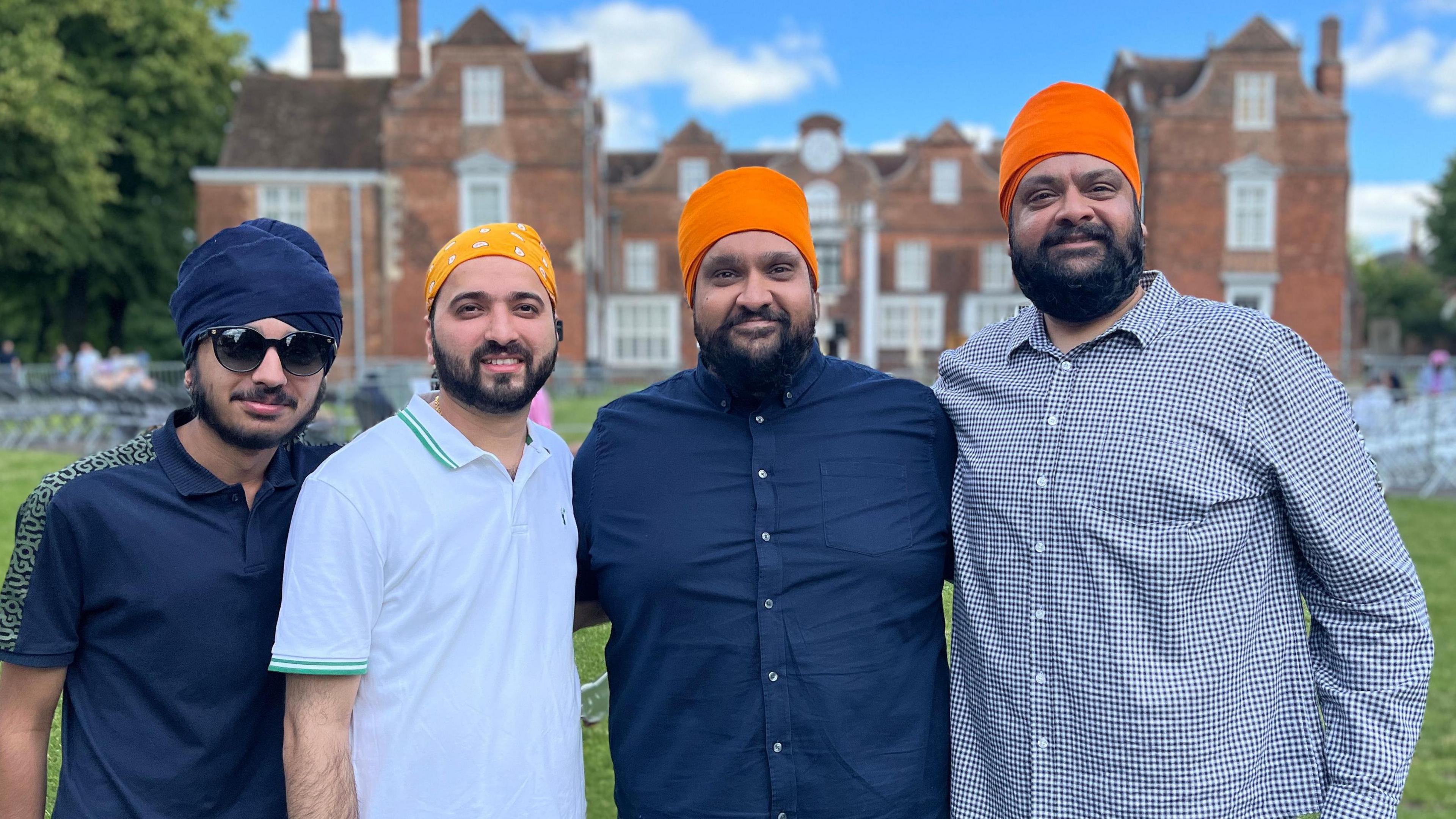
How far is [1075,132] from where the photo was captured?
2629 millimetres

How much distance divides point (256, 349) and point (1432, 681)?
7.60 m

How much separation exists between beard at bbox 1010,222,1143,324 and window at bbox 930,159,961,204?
3810cm

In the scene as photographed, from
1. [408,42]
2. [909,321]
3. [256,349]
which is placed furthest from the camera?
[909,321]

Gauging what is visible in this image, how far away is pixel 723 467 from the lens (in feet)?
8.83

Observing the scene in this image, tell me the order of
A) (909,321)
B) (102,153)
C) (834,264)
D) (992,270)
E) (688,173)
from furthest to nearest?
(909,321), (834,264), (992,270), (688,173), (102,153)

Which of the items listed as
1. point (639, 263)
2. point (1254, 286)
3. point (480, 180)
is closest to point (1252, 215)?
point (1254, 286)

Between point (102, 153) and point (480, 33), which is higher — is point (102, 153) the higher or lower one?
the lower one

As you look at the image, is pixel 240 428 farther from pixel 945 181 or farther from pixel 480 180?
pixel 945 181

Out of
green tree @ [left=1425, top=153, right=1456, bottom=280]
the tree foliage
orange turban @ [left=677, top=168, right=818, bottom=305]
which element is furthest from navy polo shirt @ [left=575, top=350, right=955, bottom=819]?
green tree @ [left=1425, top=153, right=1456, bottom=280]

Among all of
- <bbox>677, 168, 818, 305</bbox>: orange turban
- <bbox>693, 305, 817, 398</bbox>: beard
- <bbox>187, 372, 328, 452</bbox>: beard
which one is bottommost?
<bbox>187, 372, 328, 452</bbox>: beard

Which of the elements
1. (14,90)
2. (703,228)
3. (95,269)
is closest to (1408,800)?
(703,228)

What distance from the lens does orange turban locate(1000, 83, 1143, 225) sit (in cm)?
263

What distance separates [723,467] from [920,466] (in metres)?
Answer: 0.55

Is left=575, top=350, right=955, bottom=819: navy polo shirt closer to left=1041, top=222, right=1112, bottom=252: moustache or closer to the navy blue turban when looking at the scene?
left=1041, top=222, right=1112, bottom=252: moustache
